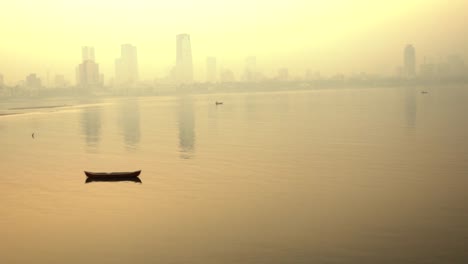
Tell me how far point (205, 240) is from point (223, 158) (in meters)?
33.1

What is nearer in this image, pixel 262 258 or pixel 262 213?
pixel 262 258

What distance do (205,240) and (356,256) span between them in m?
9.04

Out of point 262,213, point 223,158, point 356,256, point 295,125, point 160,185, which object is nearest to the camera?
point 356,256

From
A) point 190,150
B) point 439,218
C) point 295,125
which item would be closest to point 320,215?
point 439,218

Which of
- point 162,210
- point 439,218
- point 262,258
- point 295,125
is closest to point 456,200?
point 439,218

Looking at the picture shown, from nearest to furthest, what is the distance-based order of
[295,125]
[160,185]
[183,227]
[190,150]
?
[183,227], [160,185], [190,150], [295,125]

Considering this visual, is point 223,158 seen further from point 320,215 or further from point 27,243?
point 27,243

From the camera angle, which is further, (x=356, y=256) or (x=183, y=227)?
(x=183, y=227)

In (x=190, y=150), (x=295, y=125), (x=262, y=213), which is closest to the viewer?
(x=262, y=213)

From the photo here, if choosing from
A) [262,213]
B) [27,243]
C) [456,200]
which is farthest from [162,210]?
[456,200]

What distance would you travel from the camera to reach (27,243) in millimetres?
31172

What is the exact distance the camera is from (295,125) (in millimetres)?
108375

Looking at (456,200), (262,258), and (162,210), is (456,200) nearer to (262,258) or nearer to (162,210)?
(262,258)

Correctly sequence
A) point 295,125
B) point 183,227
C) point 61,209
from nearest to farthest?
point 183,227
point 61,209
point 295,125
